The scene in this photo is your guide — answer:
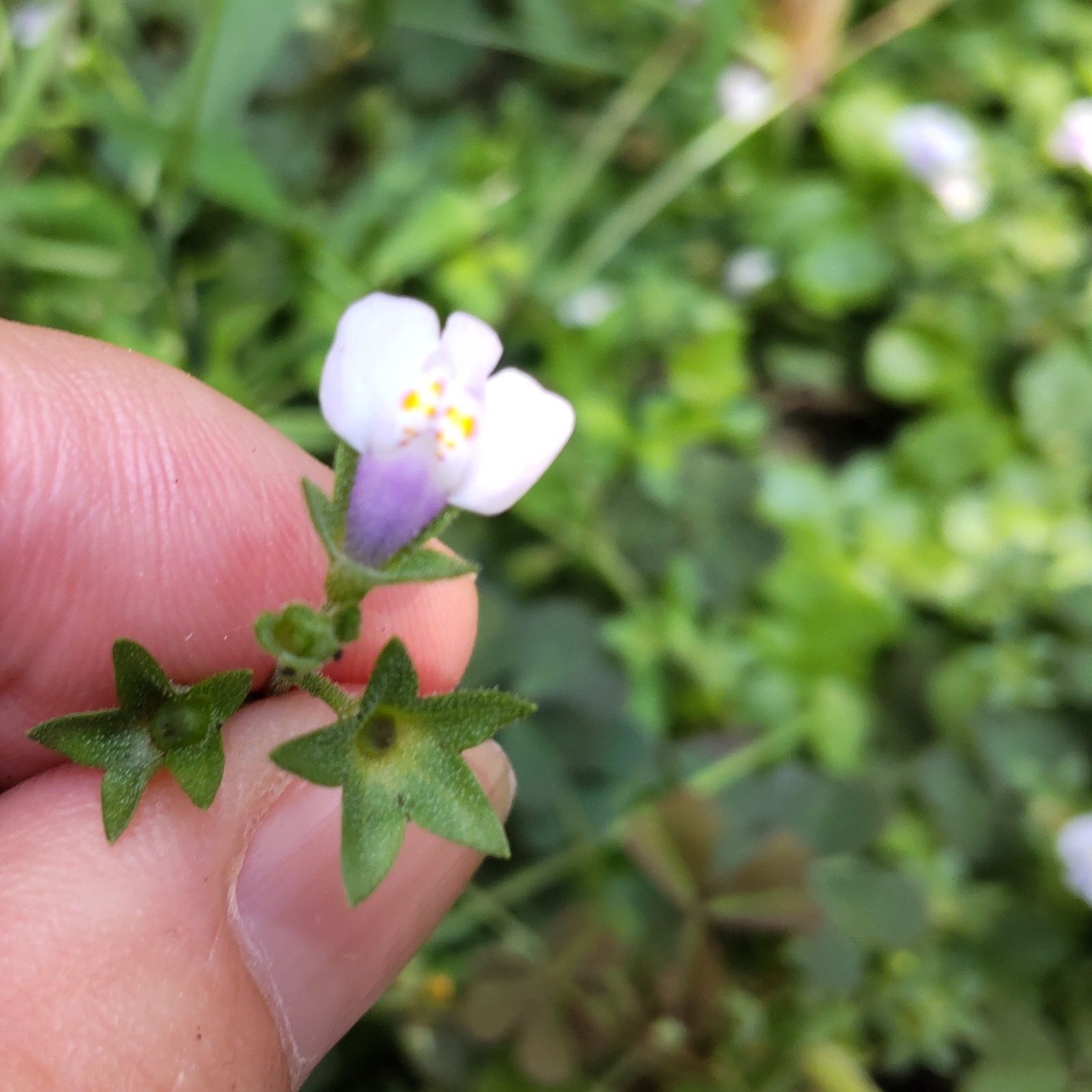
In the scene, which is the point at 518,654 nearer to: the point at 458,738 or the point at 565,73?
the point at 458,738

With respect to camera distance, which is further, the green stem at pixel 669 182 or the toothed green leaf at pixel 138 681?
the green stem at pixel 669 182

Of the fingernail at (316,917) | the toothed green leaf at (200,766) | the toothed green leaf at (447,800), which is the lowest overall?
the fingernail at (316,917)

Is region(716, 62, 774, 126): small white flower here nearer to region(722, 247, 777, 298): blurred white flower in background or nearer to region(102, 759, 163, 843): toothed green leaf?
region(722, 247, 777, 298): blurred white flower in background

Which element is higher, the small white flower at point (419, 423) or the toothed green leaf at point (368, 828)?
the small white flower at point (419, 423)

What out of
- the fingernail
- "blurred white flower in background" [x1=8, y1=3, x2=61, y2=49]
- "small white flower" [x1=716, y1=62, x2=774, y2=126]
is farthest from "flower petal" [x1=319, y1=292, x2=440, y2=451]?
"small white flower" [x1=716, y1=62, x2=774, y2=126]

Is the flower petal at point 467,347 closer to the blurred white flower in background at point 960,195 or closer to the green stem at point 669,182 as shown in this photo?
the green stem at point 669,182

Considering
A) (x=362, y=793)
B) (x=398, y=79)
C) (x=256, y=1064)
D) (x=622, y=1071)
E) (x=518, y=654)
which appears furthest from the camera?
(x=398, y=79)

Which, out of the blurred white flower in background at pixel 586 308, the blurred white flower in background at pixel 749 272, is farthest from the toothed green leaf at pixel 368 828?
the blurred white flower in background at pixel 749 272

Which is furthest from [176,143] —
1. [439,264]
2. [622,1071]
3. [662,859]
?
[622,1071]
